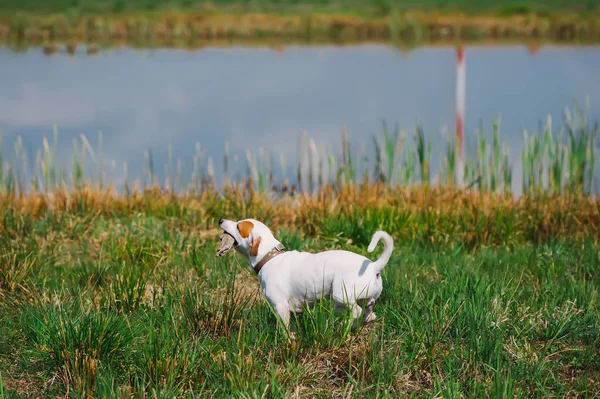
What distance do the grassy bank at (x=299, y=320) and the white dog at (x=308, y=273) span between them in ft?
0.42

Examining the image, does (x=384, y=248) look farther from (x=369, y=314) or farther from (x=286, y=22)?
(x=286, y=22)

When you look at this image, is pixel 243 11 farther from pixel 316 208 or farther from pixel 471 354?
pixel 471 354

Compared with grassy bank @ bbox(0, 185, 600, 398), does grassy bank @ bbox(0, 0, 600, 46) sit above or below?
above

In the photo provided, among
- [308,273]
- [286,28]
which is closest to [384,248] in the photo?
[308,273]

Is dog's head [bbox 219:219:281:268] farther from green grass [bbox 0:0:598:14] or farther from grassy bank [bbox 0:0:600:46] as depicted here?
green grass [bbox 0:0:598:14]

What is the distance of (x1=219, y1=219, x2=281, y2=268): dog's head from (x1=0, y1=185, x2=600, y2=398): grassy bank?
0.24m

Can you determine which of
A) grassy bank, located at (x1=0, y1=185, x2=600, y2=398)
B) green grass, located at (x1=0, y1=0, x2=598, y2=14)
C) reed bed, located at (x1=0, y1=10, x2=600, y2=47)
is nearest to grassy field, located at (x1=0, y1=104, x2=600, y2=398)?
grassy bank, located at (x1=0, y1=185, x2=600, y2=398)

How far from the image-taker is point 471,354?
4492 millimetres

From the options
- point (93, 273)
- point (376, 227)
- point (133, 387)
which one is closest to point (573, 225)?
point (376, 227)

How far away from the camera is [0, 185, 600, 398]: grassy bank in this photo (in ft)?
14.0

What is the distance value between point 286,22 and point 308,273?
24132 mm

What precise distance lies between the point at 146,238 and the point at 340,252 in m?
2.85

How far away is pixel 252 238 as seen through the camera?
15.7 ft

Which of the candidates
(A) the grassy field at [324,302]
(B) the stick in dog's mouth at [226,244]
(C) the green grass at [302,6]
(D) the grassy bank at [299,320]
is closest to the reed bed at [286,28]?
(C) the green grass at [302,6]
